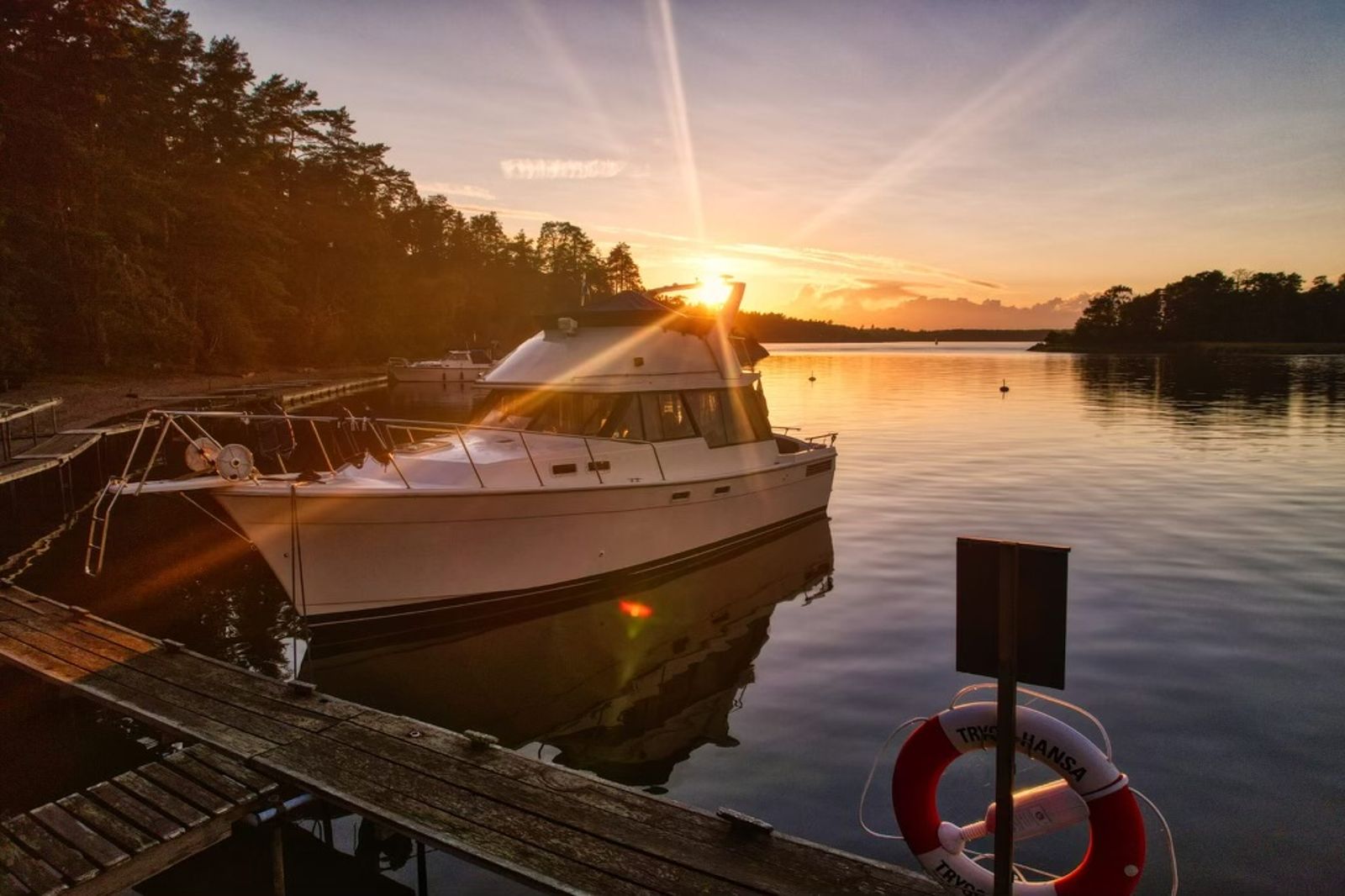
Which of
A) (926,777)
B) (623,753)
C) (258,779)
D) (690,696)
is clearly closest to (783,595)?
(690,696)

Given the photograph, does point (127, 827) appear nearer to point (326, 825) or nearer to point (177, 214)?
point (326, 825)

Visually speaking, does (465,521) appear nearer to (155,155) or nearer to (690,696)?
(690,696)

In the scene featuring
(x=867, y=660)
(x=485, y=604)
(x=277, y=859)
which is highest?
(x=485, y=604)

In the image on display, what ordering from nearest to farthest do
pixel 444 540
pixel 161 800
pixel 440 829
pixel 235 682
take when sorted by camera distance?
pixel 440 829
pixel 161 800
pixel 235 682
pixel 444 540

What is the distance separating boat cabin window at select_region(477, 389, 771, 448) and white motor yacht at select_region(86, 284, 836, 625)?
27mm

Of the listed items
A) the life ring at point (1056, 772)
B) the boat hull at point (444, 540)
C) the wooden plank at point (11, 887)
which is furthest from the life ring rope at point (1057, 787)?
the boat hull at point (444, 540)

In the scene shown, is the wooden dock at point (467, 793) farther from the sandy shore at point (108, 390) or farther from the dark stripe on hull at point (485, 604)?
the sandy shore at point (108, 390)

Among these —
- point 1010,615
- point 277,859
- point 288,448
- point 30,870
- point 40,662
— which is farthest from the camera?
point 288,448

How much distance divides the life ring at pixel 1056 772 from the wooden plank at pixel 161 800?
4524 millimetres

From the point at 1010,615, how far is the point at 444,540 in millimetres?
7409

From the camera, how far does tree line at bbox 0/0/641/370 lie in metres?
34.7

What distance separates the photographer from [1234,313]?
12775 cm

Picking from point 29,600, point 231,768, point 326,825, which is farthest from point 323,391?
point 231,768

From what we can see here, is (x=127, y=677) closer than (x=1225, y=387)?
Yes
